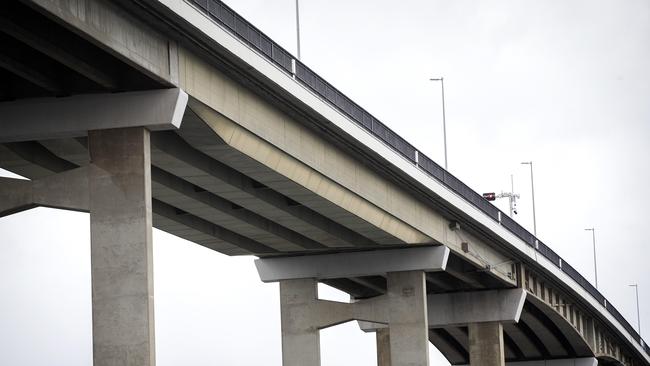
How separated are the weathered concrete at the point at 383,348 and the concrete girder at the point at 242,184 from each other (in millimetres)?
22099

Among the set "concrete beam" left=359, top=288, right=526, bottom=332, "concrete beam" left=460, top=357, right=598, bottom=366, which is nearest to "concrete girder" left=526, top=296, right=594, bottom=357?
"concrete beam" left=460, top=357, right=598, bottom=366

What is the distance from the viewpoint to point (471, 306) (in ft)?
270

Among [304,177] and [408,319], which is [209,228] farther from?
[408,319]

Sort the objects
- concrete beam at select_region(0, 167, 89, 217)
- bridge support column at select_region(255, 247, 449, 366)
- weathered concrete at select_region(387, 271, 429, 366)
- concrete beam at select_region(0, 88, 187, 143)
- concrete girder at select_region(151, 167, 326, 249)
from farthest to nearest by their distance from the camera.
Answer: bridge support column at select_region(255, 247, 449, 366) → weathered concrete at select_region(387, 271, 429, 366) → concrete girder at select_region(151, 167, 326, 249) → concrete beam at select_region(0, 88, 187, 143) → concrete beam at select_region(0, 167, 89, 217)

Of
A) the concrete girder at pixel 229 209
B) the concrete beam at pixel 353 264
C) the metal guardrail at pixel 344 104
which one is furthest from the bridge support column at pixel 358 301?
the metal guardrail at pixel 344 104

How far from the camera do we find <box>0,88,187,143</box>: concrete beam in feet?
126

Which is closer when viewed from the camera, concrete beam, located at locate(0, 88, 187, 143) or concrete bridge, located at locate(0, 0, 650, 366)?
concrete bridge, located at locate(0, 0, 650, 366)

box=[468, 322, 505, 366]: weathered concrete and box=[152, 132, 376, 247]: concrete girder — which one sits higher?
box=[152, 132, 376, 247]: concrete girder

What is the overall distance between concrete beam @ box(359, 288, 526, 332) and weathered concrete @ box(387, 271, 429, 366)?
1507 centimetres

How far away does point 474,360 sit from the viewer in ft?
276

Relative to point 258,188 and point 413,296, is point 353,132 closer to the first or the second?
point 258,188

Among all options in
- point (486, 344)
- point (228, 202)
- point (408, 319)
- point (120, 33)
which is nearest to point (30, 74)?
point (120, 33)

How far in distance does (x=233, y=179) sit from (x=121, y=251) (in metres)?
13.1

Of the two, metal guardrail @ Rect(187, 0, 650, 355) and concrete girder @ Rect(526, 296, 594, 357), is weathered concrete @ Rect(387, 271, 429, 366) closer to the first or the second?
metal guardrail @ Rect(187, 0, 650, 355)
